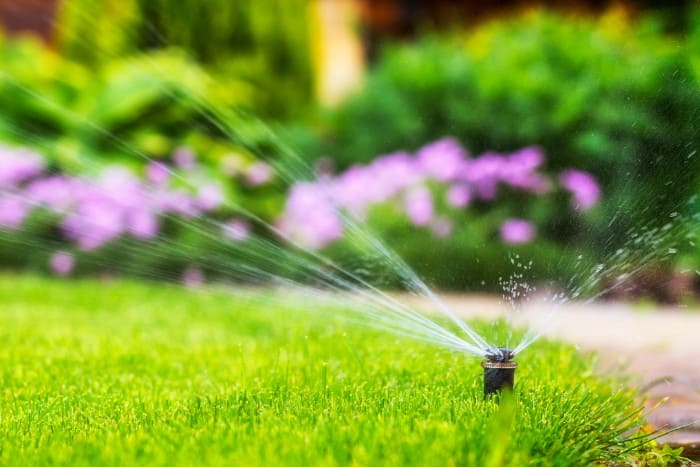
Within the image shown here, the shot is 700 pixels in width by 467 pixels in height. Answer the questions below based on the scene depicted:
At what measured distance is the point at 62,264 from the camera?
5781 millimetres

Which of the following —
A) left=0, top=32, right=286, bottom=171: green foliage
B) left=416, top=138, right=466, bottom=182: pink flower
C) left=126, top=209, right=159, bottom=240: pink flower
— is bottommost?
left=126, top=209, right=159, bottom=240: pink flower

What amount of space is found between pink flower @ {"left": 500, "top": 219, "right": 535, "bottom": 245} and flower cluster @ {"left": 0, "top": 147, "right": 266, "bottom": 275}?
1.69 meters

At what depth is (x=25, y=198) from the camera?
5.95m

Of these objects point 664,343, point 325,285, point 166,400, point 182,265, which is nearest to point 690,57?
point 664,343

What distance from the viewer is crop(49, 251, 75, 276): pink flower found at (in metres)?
5.78

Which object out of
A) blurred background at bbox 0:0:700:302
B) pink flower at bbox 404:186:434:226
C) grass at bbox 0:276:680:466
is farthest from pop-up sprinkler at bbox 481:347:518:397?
pink flower at bbox 404:186:434:226

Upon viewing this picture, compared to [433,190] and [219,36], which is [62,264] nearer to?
[433,190]

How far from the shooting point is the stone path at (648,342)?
2.66m

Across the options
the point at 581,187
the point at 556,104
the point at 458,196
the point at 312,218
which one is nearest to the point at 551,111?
the point at 556,104

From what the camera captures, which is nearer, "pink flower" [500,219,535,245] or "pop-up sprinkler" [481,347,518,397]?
"pop-up sprinkler" [481,347,518,397]

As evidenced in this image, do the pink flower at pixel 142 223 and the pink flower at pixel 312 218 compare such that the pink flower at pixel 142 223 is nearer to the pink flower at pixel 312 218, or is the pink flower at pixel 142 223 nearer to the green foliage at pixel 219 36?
the pink flower at pixel 312 218

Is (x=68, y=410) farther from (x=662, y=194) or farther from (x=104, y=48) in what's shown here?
(x=104, y=48)

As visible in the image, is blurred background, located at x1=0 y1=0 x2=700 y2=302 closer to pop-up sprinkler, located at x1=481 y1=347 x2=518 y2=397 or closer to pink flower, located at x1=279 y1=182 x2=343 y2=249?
pink flower, located at x1=279 y1=182 x2=343 y2=249

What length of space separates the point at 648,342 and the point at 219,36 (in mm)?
5330
